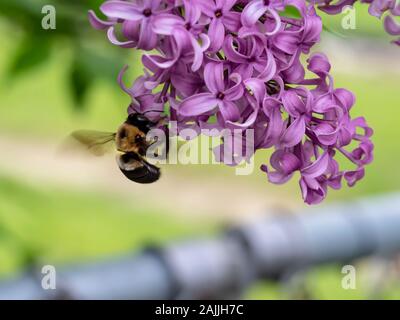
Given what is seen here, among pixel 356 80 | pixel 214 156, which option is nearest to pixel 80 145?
pixel 214 156

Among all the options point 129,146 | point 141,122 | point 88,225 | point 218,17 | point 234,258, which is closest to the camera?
point 218,17

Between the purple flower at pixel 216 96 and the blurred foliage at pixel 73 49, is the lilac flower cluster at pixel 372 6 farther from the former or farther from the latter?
the blurred foliage at pixel 73 49

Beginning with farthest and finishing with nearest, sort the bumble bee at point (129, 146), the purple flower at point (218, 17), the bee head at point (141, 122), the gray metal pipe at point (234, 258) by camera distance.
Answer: the gray metal pipe at point (234, 258) → the bumble bee at point (129, 146) → the bee head at point (141, 122) → the purple flower at point (218, 17)

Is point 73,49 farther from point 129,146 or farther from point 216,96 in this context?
point 216,96

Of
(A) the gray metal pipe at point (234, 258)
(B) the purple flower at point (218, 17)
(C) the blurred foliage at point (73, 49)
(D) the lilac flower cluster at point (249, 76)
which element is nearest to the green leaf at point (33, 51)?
(C) the blurred foliage at point (73, 49)

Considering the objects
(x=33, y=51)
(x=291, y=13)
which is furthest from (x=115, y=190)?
(x=291, y=13)

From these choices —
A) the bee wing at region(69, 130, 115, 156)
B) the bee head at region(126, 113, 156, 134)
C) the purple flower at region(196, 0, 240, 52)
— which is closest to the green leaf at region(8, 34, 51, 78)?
the bee wing at region(69, 130, 115, 156)

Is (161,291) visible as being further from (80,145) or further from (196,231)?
(196,231)

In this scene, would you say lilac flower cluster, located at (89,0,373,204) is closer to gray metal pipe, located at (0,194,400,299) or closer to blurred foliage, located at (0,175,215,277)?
gray metal pipe, located at (0,194,400,299)
